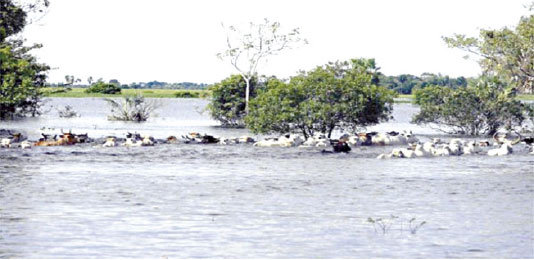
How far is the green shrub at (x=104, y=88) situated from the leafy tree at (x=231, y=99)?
7465cm

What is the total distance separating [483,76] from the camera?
187 feet

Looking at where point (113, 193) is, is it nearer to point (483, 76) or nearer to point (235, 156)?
point (235, 156)

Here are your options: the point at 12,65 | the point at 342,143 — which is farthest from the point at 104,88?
the point at 342,143

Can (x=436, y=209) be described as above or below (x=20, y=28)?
below

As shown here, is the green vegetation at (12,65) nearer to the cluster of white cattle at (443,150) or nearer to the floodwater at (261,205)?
the floodwater at (261,205)

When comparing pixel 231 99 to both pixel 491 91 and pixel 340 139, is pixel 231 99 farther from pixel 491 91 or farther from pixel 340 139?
pixel 340 139

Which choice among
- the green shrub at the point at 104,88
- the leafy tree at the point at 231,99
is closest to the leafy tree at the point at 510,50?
the leafy tree at the point at 231,99

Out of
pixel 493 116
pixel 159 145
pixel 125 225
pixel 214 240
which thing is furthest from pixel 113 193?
pixel 493 116

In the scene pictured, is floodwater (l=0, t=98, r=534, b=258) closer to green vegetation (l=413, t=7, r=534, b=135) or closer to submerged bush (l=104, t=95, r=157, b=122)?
green vegetation (l=413, t=7, r=534, b=135)

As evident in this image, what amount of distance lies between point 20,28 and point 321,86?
19273 millimetres

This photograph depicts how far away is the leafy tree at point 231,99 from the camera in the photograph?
65250 mm

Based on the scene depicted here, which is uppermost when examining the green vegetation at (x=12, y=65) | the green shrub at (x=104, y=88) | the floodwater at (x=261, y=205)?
the green vegetation at (x=12, y=65)

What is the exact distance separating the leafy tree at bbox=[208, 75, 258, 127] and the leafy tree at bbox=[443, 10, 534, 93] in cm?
1922

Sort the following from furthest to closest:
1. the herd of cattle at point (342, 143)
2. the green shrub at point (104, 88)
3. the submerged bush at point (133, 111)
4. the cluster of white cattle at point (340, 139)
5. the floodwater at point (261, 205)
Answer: the green shrub at point (104, 88), the submerged bush at point (133, 111), the cluster of white cattle at point (340, 139), the herd of cattle at point (342, 143), the floodwater at point (261, 205)
